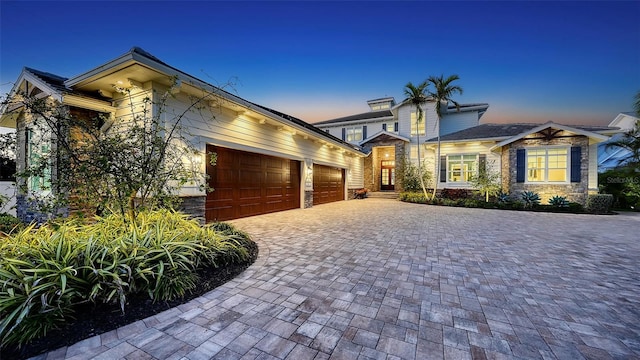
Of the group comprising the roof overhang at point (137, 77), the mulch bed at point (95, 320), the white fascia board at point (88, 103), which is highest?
the roof overhang at point (137, 77)

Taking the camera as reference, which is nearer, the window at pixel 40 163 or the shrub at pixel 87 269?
the shrub at pixel 87 269

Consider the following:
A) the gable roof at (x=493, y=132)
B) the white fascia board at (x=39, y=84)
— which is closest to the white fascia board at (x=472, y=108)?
the gable roof at (x=493, y=132)

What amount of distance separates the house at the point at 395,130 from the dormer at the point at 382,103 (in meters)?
2.17

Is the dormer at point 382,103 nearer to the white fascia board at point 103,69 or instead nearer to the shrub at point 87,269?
the white fascia board at point 103,69

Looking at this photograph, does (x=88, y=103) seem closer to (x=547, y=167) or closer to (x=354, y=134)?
(x=354, y=134)

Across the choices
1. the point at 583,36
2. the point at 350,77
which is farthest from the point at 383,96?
the point at 583,36

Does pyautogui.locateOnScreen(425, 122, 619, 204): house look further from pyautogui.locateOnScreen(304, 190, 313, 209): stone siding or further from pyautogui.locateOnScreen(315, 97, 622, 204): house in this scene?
pyautogui.locateOnScreen(304, 190, 313, 209): stone siding

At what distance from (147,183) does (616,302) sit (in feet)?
19.0

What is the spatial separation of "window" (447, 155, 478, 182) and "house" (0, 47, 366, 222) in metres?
9.26

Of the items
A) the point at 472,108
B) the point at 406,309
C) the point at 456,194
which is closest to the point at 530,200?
the point at 456,194

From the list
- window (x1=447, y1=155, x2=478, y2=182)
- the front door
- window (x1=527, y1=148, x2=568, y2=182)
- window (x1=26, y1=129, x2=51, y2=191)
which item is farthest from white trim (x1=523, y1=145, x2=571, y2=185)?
window (x1=26, y1=129, x2=51, y2=191)

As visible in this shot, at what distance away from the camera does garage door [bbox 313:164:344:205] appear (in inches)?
452

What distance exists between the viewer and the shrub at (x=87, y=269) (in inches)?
69.4

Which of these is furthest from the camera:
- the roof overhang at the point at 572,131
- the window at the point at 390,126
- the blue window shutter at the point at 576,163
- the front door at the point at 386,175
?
the front door at the point at 386,175
